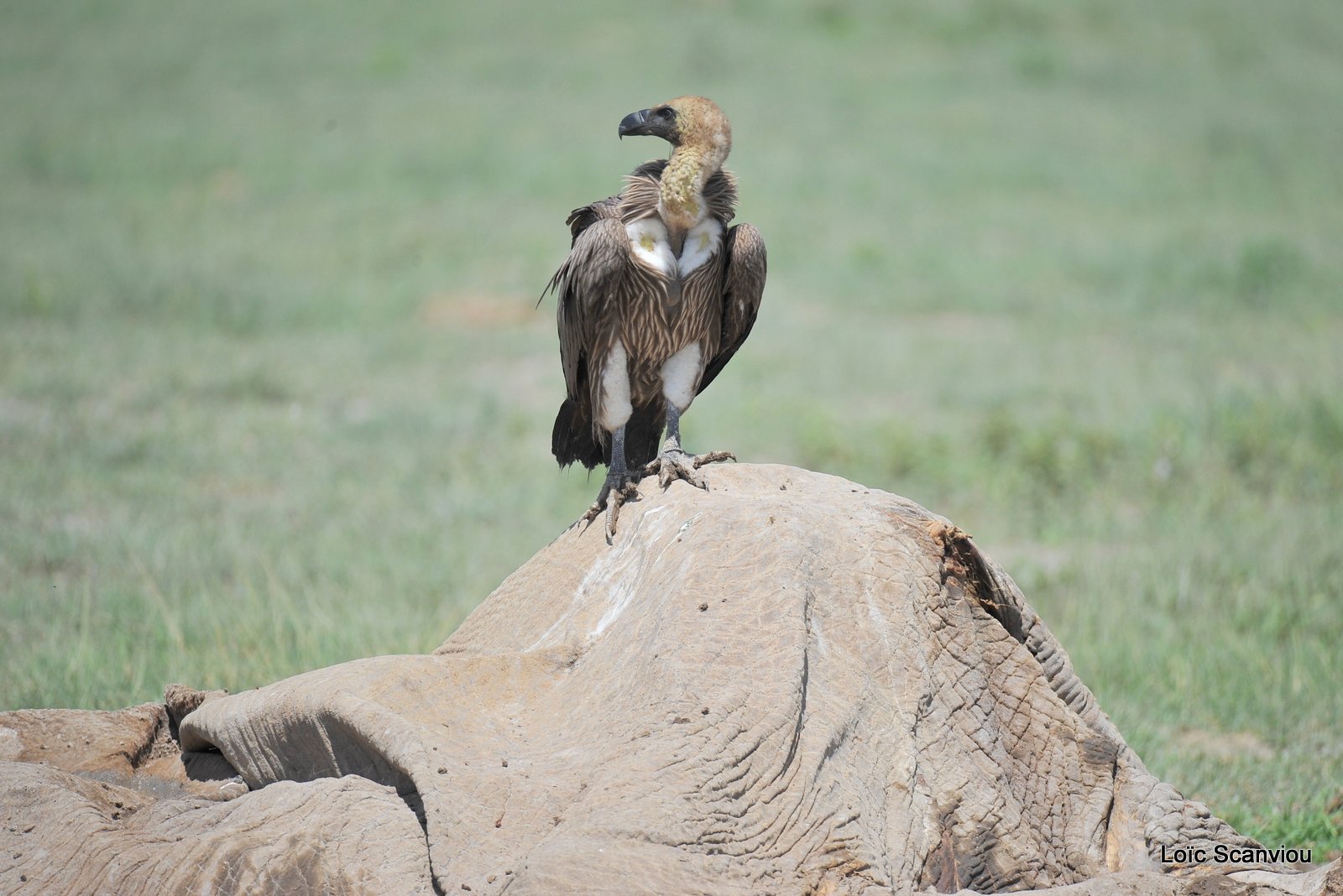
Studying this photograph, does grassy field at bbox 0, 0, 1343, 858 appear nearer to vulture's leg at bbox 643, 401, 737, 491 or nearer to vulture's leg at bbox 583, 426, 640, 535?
vulture's leg at bbox 583, 426, 640, 535

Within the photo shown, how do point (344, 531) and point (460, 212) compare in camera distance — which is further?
point (460, 212)

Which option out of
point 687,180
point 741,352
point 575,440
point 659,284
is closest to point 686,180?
point 687,180

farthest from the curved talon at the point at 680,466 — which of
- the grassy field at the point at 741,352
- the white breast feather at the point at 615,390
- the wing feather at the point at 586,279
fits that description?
the grassy field at the point at 741,352

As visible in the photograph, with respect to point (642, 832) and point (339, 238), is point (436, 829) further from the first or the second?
point (339, 238)

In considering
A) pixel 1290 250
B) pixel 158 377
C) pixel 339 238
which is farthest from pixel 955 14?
pixel 158 377

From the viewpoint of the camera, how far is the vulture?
4.81 m

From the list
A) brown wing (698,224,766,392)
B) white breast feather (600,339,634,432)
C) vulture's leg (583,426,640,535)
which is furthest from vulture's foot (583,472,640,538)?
brown wing (698,224,766,392)

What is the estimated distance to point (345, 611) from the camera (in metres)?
6.55

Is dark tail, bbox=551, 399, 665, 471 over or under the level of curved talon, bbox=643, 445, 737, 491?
under

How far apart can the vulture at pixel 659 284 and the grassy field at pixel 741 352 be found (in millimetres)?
1805

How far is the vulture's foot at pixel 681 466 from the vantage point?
14.4 feet

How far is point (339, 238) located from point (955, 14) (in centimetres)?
1545

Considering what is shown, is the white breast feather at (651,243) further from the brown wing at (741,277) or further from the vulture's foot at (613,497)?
the vulture's foot at (613,497)

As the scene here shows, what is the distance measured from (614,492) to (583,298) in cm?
87
